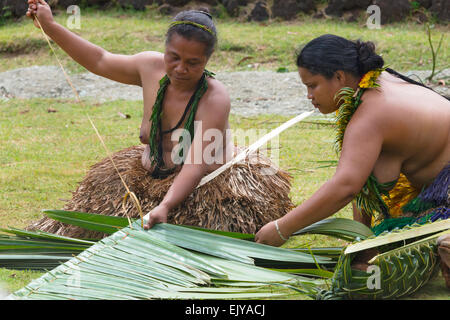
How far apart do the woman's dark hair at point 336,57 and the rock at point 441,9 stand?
23.3ft

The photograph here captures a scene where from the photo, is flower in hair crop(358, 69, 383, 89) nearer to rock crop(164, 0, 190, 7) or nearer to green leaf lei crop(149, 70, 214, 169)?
green leaf lei crop(149, 70, 214, 169)

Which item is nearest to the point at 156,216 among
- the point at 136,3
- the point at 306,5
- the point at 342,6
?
the point at 342,6

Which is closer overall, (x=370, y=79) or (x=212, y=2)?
(x=370, y=79)

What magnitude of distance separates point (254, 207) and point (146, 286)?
3.64 ft

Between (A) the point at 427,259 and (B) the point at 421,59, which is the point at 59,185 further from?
(B) the point at 421,59

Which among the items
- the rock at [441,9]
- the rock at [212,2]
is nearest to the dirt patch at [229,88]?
the rock at [441,9]

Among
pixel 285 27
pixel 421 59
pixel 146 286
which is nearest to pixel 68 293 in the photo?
pixel 146 286

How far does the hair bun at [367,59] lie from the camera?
8.61 feet

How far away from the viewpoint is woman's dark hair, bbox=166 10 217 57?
9.66ft

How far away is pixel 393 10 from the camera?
9219mm

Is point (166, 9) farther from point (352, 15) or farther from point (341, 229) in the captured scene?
point (341, 229)

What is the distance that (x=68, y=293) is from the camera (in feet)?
7.06

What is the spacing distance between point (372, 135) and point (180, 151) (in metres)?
1.11

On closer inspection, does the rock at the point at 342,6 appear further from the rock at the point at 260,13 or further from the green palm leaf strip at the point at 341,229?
the green palm leaf strip at the point at 341,229
